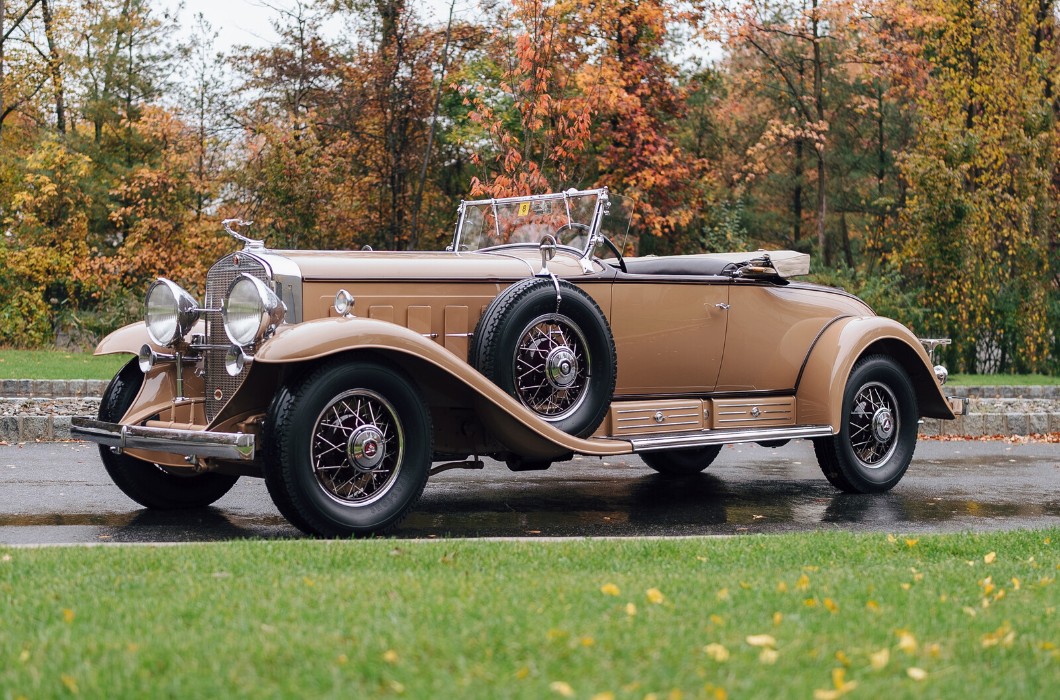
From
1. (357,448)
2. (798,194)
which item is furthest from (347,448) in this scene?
(798,194)

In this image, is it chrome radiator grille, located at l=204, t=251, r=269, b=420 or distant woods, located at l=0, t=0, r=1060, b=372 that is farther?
distant woods, located at l=0, t=0, r=1060, b=372

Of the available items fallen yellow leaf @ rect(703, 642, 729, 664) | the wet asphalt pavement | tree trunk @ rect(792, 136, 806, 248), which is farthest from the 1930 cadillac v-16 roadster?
tree trunk @ rect(792, 136, 806, 248)

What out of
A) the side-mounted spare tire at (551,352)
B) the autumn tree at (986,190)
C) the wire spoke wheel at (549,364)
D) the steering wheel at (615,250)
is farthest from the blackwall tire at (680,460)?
the autumn tree at (986,190)

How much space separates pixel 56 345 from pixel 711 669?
71.0ft

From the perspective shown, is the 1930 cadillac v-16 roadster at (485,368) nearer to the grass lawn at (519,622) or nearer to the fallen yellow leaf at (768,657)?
the grass lawn at (519,622)

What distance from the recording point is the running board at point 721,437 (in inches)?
285

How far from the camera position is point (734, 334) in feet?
26.4

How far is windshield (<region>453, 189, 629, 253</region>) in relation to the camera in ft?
25.5

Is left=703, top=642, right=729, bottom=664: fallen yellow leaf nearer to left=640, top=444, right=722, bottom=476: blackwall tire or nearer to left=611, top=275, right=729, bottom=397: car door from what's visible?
left=611, top=275, right=729, bottom=397: car door

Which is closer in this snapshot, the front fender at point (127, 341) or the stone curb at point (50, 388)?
the front fender at point (127, 341)

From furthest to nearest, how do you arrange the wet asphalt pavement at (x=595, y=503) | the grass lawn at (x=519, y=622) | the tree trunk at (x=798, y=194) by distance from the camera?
the tree trunk at (x=798, y=194) → the wet asphalt pavement at (x=595, y=503) → the grass lawn at (x=519, y=622)

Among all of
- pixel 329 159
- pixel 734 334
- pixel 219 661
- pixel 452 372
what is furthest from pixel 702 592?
pixel 329 159

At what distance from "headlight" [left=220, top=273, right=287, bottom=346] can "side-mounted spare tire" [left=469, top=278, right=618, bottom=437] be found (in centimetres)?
115

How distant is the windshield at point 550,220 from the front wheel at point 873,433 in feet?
6.80
